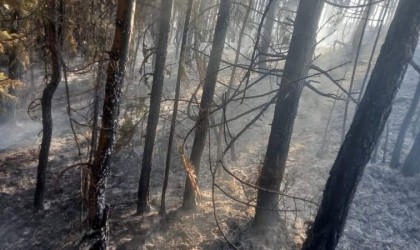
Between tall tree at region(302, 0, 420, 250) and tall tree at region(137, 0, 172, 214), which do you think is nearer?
tall tree at region(302, 0, 420, 250)

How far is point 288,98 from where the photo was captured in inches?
373

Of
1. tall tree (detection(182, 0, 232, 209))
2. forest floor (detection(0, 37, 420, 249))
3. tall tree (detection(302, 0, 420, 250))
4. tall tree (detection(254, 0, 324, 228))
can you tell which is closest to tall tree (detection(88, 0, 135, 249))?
forest floor (detection(0, 37, 420, 249))

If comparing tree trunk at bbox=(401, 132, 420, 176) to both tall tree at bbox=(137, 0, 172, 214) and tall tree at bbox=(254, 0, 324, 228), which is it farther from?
tall tree at bbox=(137, 0, 172, 214)

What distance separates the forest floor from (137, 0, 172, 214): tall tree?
2.52 feet

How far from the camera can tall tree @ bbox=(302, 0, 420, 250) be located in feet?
18.7

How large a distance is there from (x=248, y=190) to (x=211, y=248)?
3314 mm

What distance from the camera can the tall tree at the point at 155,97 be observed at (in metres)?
10.4

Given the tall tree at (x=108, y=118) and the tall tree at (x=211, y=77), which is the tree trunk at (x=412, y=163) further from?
the tall tree at (x=108, y=118)

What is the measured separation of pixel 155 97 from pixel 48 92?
3.61 metres

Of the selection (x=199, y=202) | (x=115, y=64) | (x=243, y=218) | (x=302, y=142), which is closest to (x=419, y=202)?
(x=302, y=142)

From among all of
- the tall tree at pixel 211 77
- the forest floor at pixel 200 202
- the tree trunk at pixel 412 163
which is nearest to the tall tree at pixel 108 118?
the forest floor at pixel 200 202

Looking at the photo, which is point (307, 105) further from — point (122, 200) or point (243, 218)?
point (122, 200)

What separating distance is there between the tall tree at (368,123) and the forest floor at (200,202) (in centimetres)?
372

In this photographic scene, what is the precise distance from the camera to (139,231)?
11.1m
